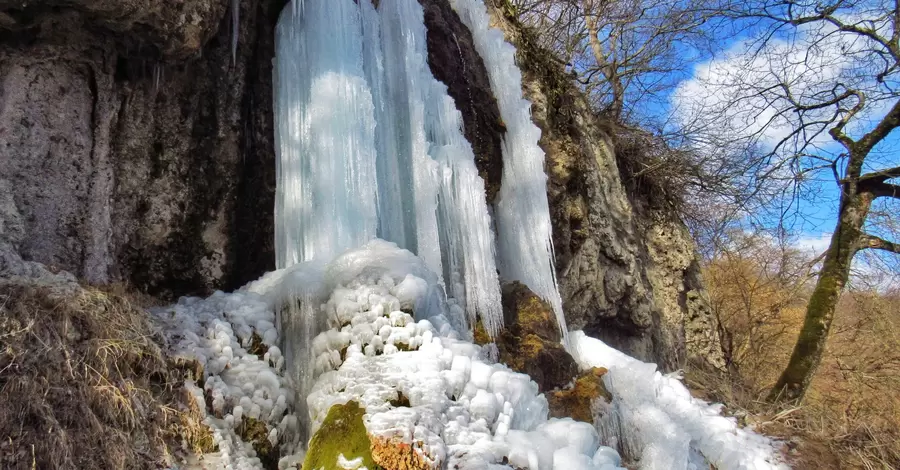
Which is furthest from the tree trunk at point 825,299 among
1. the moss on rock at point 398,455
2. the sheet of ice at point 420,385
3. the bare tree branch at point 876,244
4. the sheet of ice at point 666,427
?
the moss on rock at point 398,455

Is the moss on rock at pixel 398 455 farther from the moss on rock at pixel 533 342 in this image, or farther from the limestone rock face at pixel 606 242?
the limestone rock face at pixel 606 242

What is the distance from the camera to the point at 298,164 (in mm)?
4812

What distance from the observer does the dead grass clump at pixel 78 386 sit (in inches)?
101

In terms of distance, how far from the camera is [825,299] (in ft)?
25.8

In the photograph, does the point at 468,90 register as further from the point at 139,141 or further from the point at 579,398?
the point at 579,398

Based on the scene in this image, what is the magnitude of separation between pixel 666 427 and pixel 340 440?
2854 millimetres

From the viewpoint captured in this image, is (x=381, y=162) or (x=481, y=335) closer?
(x=481, y=335)

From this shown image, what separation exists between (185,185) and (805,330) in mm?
7534

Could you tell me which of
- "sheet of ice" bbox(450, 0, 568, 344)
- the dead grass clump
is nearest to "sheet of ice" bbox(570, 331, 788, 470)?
"sheet of ice" bbox(450, 0, 568, 344)

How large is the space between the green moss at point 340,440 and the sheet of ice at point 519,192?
337 cm

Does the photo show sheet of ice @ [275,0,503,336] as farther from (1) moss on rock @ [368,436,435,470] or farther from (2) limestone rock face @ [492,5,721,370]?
(2) limestone rock face @ [492,5,721,370]

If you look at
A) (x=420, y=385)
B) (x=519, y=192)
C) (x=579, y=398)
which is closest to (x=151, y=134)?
(x=420, y=385)

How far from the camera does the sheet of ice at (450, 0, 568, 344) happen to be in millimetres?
6246

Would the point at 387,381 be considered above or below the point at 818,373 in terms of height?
above
